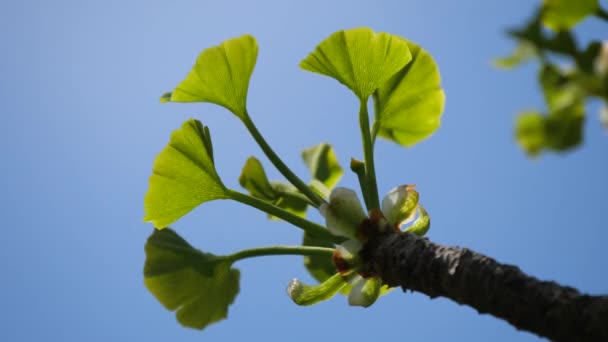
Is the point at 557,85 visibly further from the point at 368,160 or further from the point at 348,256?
the point at 368,160

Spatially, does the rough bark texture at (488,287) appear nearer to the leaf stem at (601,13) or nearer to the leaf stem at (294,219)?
the leaf stem at (294,219)

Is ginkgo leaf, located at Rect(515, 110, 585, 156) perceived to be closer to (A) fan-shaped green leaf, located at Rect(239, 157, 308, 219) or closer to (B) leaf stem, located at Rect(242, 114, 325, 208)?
(B) leaf stem, located at Rect(242, 114, 325, 208)

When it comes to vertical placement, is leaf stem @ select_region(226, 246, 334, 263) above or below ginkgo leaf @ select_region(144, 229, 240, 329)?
above

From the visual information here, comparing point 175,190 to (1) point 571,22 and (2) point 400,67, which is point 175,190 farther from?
(1) point 571,22

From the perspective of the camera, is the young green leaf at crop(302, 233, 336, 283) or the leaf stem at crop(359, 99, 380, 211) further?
the young green leaf at crop(302, 233, 336, 283)

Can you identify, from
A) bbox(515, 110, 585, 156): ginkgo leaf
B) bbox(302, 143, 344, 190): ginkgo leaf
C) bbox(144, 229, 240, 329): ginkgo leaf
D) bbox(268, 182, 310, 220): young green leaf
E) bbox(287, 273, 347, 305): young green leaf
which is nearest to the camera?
bbox(515, 110, 585, 156): ginkgo leaf

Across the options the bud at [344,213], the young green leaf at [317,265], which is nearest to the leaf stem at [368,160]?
the bud at [344,213]

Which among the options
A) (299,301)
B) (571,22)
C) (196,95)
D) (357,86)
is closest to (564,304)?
(571,22)

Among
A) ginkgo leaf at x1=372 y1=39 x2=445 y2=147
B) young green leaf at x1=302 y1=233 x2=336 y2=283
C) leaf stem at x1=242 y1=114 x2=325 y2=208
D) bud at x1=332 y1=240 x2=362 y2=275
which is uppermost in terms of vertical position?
ginkgo leaf at x1=372 y1=39 x2=445 y2=147

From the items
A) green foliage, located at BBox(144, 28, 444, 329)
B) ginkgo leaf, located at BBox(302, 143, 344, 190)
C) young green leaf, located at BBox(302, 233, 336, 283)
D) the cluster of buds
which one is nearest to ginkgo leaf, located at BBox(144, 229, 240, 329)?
green foliage, located at BBox(144, 28, 444, 329)
